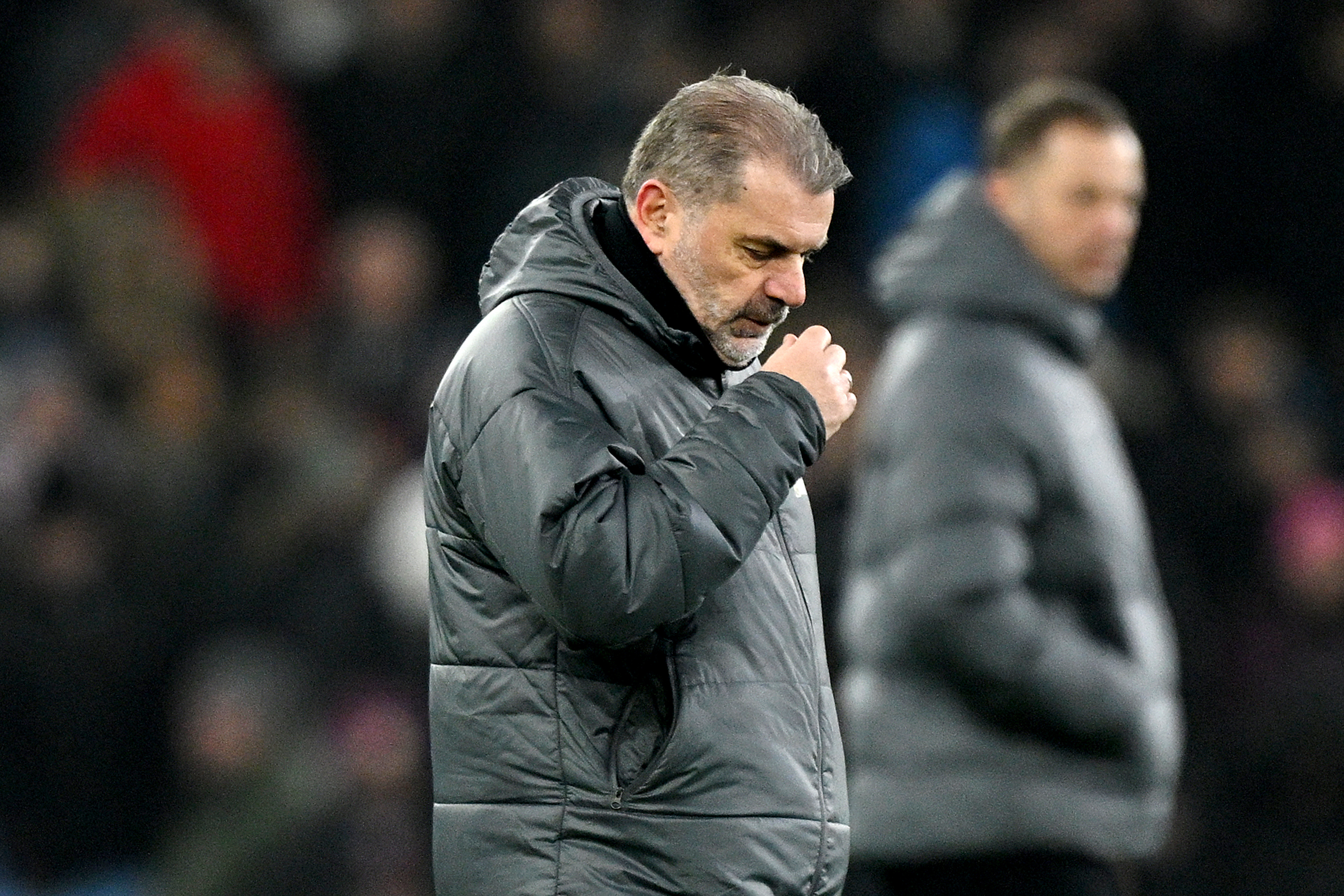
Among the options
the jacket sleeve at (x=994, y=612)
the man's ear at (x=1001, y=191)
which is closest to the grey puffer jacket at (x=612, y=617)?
the jacket sleeve at (x=994, y=612)

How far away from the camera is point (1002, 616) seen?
15.9 ft

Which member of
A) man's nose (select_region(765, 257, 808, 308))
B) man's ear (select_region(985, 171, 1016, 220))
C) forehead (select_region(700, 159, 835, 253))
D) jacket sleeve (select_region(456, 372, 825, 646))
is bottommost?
jacket sleeve (select_region(456, 372, 825, 646))

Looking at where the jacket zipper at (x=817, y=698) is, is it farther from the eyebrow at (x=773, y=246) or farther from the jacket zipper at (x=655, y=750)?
the eyebrow at (x=773, y=246)

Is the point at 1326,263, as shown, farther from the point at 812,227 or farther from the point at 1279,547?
the point at 812,227

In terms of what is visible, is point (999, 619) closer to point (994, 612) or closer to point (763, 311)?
point (994, 612)

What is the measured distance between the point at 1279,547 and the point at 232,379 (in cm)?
394

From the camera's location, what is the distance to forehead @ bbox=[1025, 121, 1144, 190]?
5277mm

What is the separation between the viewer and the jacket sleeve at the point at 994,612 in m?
4.85

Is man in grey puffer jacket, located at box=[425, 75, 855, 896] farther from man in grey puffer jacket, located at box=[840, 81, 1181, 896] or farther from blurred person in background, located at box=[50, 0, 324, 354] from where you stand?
blurred person in background, located at box=[50, 0, 324, 354]

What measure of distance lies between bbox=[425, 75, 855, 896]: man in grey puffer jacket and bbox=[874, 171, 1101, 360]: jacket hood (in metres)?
1.78

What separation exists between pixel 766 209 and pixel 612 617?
2.07ft

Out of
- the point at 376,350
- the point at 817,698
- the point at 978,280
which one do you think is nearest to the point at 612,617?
the point at 817,698

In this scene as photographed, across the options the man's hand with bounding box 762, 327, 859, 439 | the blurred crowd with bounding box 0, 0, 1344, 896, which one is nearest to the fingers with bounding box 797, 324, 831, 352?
the man's hand with bounding box 762, 327, 859, 439

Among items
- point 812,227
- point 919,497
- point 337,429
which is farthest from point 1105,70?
point 812,227
